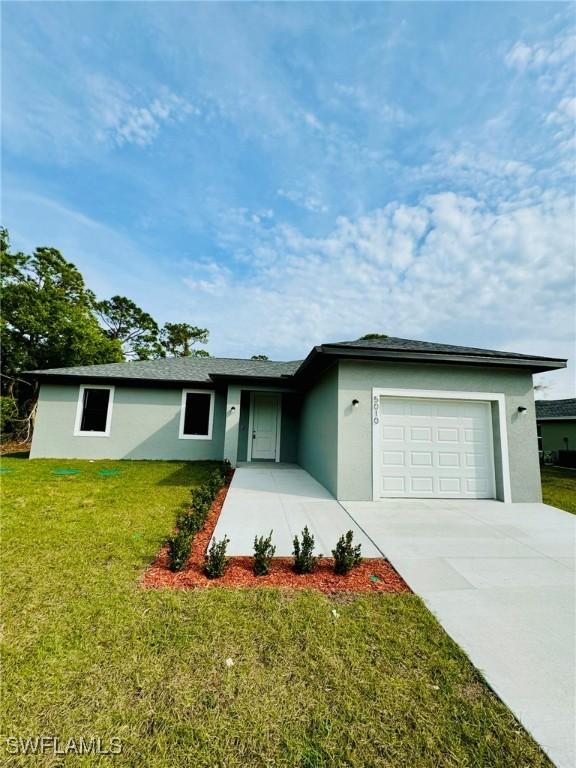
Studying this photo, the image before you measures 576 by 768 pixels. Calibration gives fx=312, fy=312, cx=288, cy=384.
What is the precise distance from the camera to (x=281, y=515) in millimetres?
5523

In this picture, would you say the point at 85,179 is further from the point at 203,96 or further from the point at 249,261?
the point at 249,261

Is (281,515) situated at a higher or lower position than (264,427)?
lower

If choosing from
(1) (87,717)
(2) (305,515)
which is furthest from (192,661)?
(2) (305,515)

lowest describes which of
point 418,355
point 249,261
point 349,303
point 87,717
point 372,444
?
point 87,717

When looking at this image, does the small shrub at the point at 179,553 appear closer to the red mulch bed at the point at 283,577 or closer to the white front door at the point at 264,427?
the red mulch bed at the point at 283,577

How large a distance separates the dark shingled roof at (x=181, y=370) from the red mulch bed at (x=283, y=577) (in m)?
6.83

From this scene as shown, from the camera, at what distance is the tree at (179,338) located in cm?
3002

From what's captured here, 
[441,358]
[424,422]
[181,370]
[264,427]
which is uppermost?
[181,370]

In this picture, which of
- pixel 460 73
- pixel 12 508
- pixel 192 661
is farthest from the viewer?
pixel 460 73

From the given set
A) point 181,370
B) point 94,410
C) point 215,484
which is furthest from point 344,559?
point 94,410

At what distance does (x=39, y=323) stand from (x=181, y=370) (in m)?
12.5

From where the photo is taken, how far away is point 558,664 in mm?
2309

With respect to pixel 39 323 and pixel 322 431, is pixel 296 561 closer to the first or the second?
pixel 322 431

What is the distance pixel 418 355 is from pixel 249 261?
966 centimetres
